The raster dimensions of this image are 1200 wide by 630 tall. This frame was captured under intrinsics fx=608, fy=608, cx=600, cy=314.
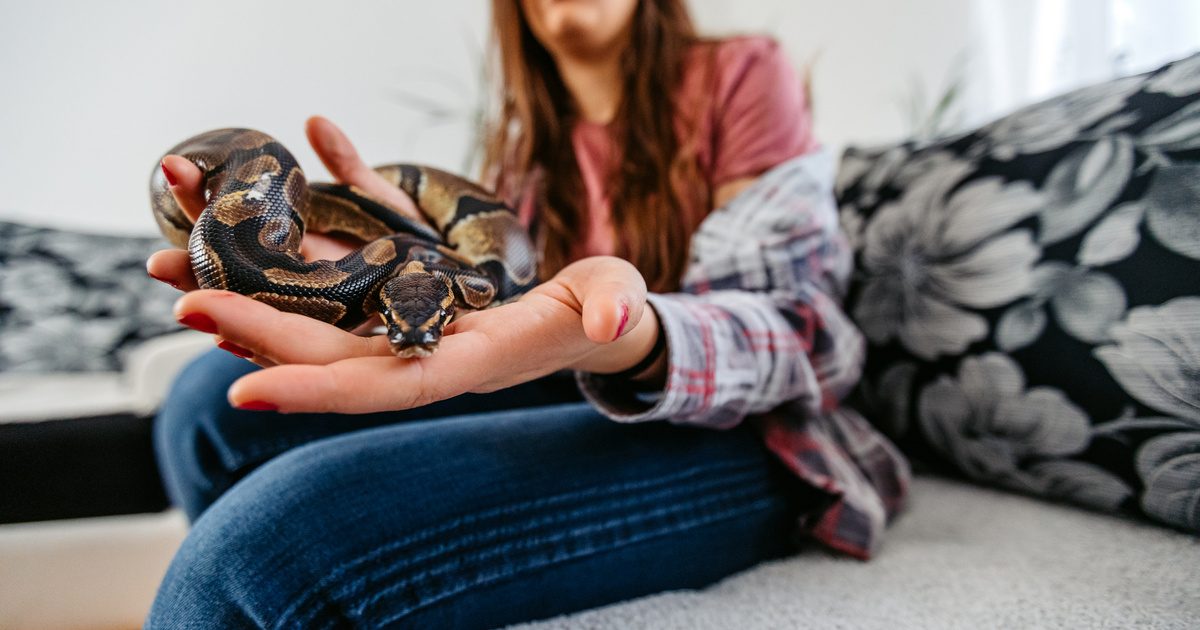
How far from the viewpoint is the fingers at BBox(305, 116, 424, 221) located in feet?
3.09

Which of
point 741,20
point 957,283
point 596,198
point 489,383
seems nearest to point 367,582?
point 489,383

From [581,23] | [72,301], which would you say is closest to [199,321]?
[581,23]

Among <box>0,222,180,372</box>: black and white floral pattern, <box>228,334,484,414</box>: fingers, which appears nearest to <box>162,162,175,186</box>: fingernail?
<box>228,334,484,414</box>: fingers

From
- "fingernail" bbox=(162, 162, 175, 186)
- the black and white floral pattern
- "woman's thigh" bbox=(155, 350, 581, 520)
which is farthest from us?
the black and white floral pattern

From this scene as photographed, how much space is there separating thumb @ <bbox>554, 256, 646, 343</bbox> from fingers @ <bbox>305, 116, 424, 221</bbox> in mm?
475

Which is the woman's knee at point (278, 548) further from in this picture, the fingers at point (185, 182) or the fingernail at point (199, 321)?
the fingers at point (185, 182)

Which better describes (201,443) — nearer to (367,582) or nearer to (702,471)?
(367,582)

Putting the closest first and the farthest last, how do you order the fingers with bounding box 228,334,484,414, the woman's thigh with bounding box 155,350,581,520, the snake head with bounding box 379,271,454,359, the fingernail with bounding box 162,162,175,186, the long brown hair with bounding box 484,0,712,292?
the fingers with bounding box 228,334,484,414, the snake head with bounding box 379,271,454,359, the fingernail with bounding box 162,162,175,186, the woman's thigh with bounding box 155,350,581,520, the long brown hair with bounding box 484,0,712,292

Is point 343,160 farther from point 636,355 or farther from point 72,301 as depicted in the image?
point 72,301

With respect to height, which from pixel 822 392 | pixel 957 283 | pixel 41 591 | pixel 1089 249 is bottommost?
pixel 41 591

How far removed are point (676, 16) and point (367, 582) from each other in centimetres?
140

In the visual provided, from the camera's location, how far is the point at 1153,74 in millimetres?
1001

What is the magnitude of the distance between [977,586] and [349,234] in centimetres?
106

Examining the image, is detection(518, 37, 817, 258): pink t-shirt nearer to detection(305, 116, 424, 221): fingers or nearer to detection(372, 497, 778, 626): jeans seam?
detection(305, 116, 424, 221): fingers
